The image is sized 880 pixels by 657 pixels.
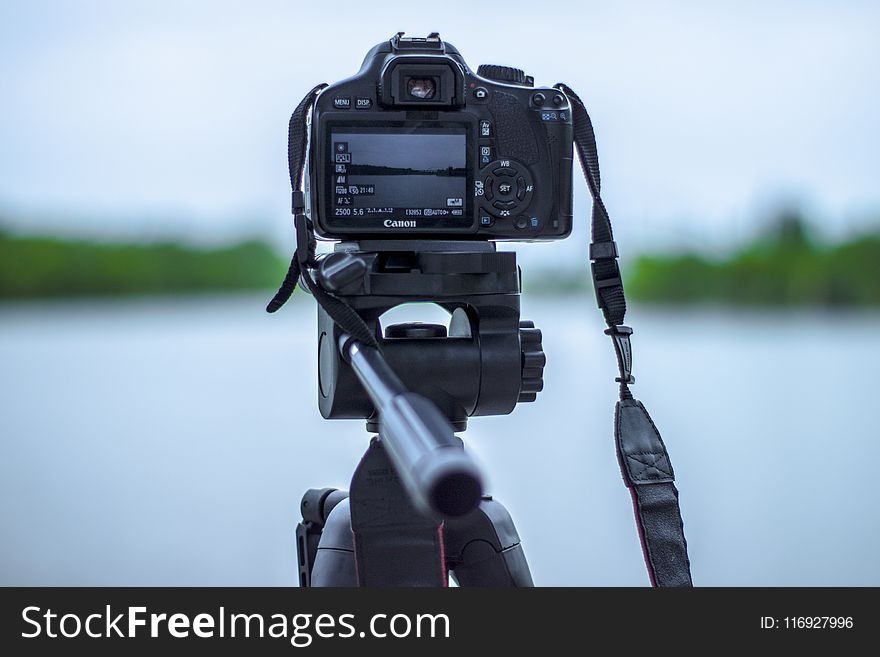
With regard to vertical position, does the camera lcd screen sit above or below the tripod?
above

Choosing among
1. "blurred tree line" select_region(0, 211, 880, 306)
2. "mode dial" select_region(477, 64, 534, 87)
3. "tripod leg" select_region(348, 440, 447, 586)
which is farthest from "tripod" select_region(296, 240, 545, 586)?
"blurred tree line" select_region(0, 211, 880, 306)

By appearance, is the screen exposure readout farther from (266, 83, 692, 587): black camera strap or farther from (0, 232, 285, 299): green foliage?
(0, 232, 285, 299): green foliage

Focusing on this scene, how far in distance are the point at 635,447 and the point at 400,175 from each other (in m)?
0.33

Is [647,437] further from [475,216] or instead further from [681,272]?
[681,272]

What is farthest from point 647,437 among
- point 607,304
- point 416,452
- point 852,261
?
point 852,261

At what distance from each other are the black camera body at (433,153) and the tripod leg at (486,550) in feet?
0.87

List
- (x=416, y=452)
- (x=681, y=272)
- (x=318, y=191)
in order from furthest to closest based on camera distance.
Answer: (x=681, y=272)
(x=318, y=191)
(x=416, y=452)

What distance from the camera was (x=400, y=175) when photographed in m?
0.81

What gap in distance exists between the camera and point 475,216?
2.69ft

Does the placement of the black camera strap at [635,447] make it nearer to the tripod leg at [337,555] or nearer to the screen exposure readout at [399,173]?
the screen exposure readout at [399,173]

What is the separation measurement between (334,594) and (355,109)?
412 millimetres

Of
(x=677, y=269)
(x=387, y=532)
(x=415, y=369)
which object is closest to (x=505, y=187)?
(x=415, y=369)

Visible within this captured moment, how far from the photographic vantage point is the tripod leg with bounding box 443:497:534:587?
88 cm

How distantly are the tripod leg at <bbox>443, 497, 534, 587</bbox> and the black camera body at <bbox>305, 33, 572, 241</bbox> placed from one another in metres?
0.27
